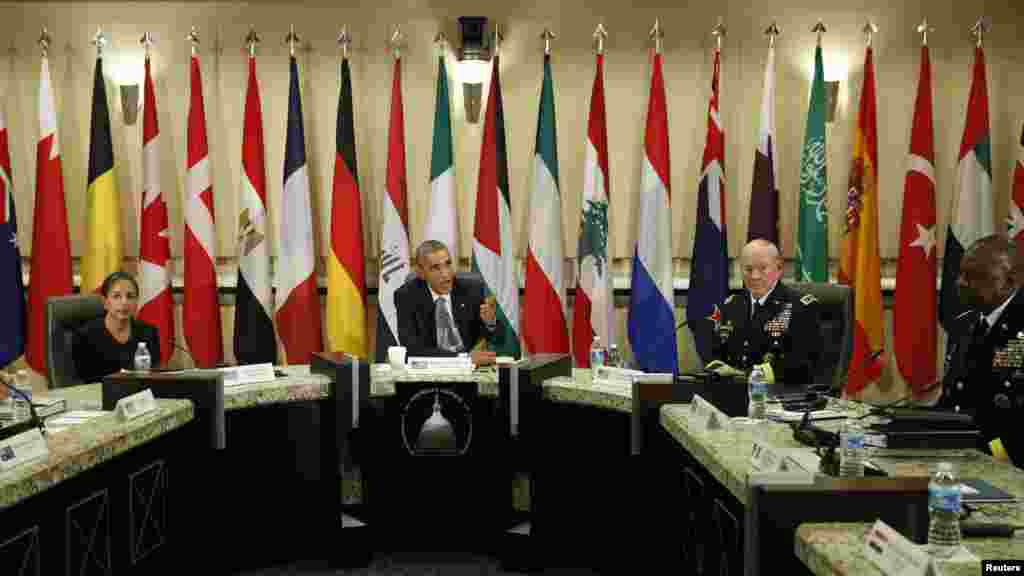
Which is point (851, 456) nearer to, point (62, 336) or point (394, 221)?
point (62, 336)

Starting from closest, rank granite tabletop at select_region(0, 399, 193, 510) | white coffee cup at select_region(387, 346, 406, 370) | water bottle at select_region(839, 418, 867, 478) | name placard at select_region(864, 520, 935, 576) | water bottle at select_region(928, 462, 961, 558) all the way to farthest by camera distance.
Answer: name placard at select_region(864, 520, 935, 576), water bottle at select_region(928, 462, 961, 558), water bottle at select_region(839, 418, 867, 478), granite tabletop at select_region(0, 399, 193, 510), white coffee cup at select_region(387, 346, 406, 370)

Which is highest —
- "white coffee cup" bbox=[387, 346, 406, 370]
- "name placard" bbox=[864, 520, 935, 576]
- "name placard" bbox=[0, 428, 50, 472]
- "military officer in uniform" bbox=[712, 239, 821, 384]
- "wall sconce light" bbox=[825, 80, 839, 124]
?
"wall sconce light" bbox=[825, 80, 839, 124]

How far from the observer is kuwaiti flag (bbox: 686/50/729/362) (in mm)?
5836

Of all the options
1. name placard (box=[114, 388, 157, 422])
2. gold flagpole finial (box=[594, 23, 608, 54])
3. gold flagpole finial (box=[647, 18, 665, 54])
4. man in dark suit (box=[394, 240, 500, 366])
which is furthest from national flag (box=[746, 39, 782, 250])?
name placard (box=[114, 388, 157, 422])

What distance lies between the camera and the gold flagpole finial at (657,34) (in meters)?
5.96

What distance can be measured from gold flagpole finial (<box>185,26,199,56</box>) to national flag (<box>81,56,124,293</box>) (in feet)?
1.74

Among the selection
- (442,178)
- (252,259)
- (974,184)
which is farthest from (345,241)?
(974,184)

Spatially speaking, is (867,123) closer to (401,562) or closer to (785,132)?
(785,132)

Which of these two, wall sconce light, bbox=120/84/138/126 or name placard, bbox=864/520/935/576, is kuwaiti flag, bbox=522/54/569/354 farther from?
name placard, bbox=864/520/935/576

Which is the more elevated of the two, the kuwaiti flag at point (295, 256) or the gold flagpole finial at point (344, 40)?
the gold flagpole finial at point (344, 40)

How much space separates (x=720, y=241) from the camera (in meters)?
5.86

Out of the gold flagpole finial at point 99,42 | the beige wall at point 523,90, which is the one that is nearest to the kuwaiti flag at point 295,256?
the beige wall at point 523,90

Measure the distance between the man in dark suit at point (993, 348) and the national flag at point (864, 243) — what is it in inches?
111

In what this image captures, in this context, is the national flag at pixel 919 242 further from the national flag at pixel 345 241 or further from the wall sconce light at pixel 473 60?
the national flag at pixel 345 241
